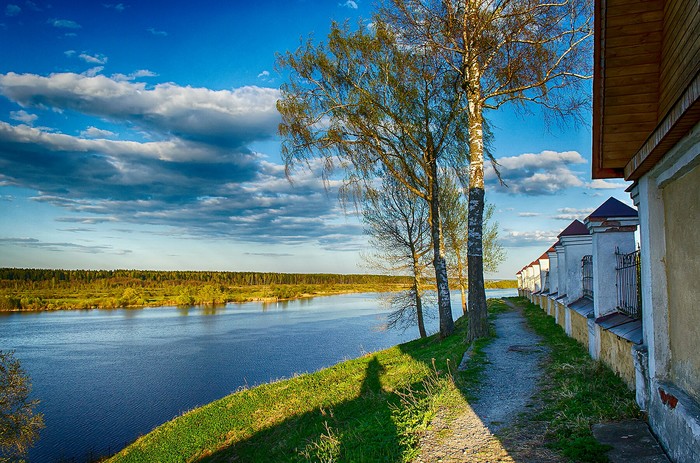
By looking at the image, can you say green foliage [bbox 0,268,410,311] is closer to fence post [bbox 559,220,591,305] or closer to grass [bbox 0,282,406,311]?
grass [bbox 0,282,406,311]

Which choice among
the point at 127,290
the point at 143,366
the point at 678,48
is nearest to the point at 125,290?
the point at 127,290

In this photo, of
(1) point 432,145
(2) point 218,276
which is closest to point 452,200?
(1) point 432,145

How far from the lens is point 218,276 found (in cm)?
12912

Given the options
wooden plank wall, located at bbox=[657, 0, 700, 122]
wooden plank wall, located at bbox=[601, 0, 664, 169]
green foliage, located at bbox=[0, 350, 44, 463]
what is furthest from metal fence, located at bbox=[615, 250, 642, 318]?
green foliage, located at bbox=[0, 350, 44, 463]

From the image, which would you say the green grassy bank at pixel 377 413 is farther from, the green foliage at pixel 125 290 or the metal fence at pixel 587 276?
the green foliage at pixel 125 290

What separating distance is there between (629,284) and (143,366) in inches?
841

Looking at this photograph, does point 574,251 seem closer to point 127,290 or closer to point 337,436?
point 337,436

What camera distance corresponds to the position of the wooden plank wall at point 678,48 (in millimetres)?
3543

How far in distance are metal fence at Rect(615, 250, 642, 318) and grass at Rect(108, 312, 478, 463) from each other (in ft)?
7.80

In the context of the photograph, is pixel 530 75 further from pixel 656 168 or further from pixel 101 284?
pixel 101 284

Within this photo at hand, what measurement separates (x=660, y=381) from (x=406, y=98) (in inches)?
435

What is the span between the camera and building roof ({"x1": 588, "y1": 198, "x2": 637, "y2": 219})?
22.0ft

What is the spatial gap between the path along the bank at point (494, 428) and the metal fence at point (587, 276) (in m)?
2.12

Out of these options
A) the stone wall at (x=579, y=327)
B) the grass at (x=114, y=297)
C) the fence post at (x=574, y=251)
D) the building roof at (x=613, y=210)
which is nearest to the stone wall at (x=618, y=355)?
the stone wall at (x=579, y=327)
